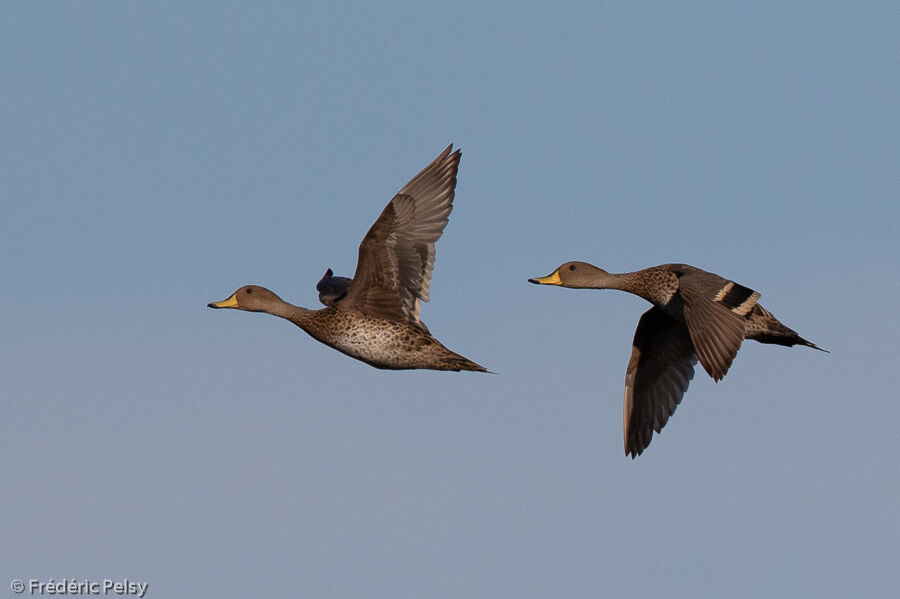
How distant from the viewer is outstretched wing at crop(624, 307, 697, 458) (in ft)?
63.3

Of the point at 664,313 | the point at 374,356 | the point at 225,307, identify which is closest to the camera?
the point at 374,356

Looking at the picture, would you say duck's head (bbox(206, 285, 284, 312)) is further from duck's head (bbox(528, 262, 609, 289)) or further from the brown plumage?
duck's head (bbox(528, 262, 609, 289))

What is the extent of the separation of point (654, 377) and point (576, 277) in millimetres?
1831

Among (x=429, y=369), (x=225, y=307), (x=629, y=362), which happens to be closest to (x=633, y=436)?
(x=629, y=362)

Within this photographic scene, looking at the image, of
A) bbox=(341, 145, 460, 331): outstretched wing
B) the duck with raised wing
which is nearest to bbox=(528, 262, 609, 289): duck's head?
the duck with raised wing

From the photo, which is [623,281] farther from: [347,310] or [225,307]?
[225,307]

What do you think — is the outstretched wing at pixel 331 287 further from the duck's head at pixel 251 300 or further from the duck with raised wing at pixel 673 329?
the duck with raised wing at pixel 673 329

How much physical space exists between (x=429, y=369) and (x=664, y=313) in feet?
12.8

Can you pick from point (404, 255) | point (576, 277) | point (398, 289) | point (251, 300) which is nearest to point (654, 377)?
point (576, 277)

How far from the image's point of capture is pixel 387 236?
16625 millimetres

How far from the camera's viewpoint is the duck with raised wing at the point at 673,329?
15812 millimetres

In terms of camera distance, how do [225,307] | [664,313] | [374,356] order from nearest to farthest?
[374,356]
[225,307]
[664,313]

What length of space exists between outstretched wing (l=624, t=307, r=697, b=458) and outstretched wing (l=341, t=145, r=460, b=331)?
3770mm

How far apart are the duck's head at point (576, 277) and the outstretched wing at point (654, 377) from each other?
0.98 metres
